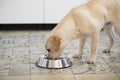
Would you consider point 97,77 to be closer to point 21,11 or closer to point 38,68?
point 38,68

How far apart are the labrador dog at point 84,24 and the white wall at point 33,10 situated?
1.98 m

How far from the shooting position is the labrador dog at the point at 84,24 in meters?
2.77

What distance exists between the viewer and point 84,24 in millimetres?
2881

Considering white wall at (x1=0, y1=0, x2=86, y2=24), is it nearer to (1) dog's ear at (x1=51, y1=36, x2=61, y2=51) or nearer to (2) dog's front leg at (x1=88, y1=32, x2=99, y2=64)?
(2) dog's front leg at (x1=88, y1=32, x2=99, y2=64)

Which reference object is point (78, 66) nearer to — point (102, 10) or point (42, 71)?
point (42, 71)

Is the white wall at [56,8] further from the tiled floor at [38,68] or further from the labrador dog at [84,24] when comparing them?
the labrador dog at [84,24]

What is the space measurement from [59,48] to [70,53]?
2.34 ft

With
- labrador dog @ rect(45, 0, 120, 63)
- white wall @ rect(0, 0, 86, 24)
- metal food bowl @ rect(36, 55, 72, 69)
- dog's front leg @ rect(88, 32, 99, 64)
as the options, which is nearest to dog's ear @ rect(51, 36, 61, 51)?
labrador dog @ rect(45, 0, 120, 63)

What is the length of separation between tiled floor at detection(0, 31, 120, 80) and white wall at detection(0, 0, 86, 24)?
880mm

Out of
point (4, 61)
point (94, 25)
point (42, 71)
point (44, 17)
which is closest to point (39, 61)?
point (42, 71)

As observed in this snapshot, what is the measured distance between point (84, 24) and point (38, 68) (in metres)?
0.68

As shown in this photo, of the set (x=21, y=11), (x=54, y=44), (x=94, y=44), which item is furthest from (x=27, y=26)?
(x=54, y=44)

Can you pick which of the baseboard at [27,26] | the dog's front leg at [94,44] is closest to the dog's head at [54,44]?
the dog's front leg at [94,44]

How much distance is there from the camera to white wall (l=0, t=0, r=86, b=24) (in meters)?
4.92
